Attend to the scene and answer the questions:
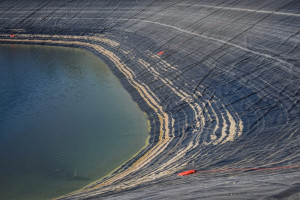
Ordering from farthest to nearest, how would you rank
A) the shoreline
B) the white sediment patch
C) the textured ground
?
1. the shoreline
2. the white sediment patch
3. the textured ground

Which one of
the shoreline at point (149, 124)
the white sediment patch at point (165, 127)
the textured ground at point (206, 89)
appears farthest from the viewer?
the shoreline at point (149, 124)

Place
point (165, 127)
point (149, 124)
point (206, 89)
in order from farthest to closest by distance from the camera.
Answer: point (206, 89) < point (149, 124) < point (165, 127)

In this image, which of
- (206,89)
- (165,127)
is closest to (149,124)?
(165,127)

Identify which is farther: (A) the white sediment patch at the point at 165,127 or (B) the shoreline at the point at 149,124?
(B) the shoreline at the point at 149,124

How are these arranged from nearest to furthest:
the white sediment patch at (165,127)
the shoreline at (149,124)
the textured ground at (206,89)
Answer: the textured ground at (206,89), the white sediment patch at (165,127), the shoreline at (149,124)

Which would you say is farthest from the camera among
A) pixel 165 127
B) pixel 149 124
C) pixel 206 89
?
pixel 206 89

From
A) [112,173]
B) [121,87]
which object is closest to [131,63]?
[121,87]

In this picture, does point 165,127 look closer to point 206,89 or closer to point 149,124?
point 149,124

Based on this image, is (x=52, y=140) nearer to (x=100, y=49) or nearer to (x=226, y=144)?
(x=226, y=144)
